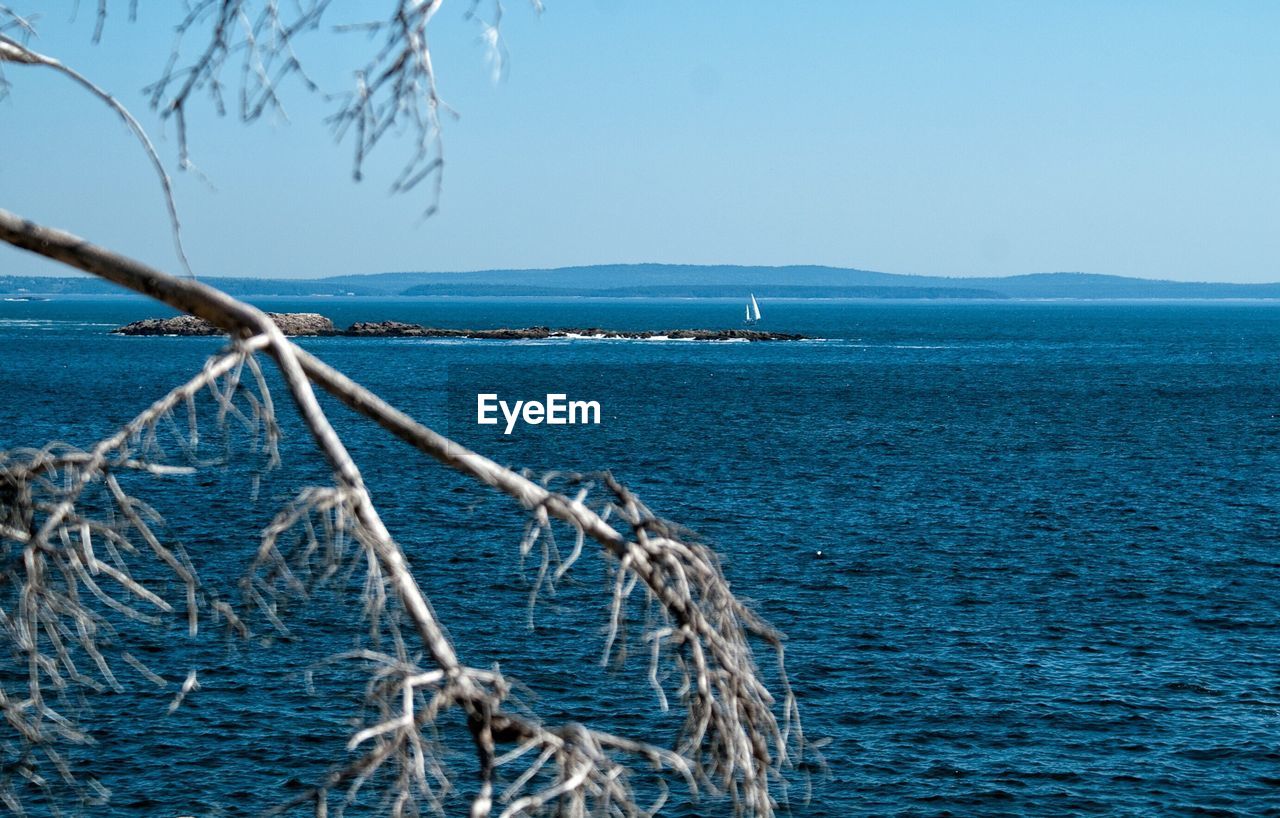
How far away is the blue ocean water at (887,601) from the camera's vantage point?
19.3 m

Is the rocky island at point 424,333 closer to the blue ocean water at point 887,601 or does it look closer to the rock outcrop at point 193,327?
the rock outcrop at point 193,327

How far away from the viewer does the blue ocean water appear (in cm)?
1931

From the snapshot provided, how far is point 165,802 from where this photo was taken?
17812mm

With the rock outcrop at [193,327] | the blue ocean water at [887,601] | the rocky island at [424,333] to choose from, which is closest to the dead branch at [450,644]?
the blue ocean water at [887,601]

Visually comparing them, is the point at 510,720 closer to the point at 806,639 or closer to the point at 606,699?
the point at 606,699

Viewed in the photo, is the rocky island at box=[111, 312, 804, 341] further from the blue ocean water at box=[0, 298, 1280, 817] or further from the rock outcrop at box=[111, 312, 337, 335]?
the blue ocean water at box=[0, 298, 1280, 817]

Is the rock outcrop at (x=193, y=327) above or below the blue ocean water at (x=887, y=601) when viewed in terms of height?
above

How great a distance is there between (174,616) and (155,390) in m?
63.2

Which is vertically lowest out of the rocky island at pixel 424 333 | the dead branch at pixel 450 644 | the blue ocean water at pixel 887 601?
the blue ocean water at pixel 887 601

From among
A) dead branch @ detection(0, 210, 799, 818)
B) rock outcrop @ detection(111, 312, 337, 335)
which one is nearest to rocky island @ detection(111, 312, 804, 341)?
rock outcrop @ detection(111, 312, 337, 335)

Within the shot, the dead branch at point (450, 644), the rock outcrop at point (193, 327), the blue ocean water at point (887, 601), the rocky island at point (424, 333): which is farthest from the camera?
the rocky island at point (424, 333)

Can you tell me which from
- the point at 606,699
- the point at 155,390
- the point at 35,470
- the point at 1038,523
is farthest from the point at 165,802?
the point at 155,390

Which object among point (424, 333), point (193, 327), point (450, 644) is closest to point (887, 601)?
point (450, 644)

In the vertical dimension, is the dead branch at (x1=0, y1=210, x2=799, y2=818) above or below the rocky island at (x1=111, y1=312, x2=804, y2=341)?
above
